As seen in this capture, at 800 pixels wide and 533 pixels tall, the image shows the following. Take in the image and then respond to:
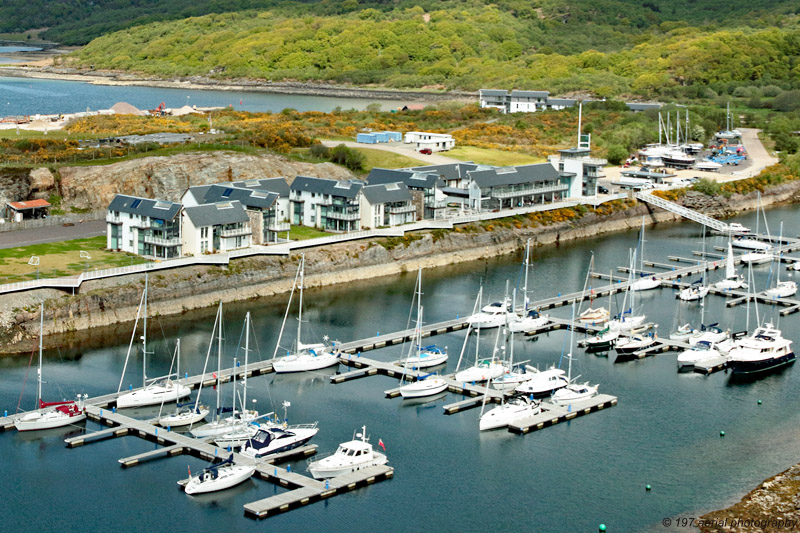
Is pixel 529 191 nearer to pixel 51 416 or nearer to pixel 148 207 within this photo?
pixel 148 207

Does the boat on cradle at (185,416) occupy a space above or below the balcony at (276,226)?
below

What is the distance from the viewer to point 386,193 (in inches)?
3573

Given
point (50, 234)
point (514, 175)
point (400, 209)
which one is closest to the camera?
point (50, 234)

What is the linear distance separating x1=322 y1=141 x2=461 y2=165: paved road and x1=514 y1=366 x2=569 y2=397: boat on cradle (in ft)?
183

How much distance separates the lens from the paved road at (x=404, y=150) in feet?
375

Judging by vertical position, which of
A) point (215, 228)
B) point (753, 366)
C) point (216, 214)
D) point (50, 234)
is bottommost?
point (753, 366)

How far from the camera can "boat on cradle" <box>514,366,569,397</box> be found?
57.8 m

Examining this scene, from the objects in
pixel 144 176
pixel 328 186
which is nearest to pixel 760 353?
pixel 328 186

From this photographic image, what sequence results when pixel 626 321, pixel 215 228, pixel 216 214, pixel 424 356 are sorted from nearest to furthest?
pixel 424 356
pixel 626 321
pixel 215 228
pixel 216 214

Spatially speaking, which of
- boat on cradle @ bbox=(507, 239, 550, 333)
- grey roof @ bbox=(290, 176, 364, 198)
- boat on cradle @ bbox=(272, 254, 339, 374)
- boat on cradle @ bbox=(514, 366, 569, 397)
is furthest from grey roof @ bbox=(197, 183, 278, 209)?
boat on cradle @ bbox=(514, 366, 569, 397)

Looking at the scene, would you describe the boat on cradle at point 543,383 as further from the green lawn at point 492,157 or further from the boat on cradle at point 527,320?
the green lawn at point 492,157

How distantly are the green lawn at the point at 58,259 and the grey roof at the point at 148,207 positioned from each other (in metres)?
3.09

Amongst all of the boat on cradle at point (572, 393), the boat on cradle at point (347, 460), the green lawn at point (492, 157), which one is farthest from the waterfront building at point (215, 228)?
the green lawn at point (492, 157)

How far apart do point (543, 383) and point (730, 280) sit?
100 ft
